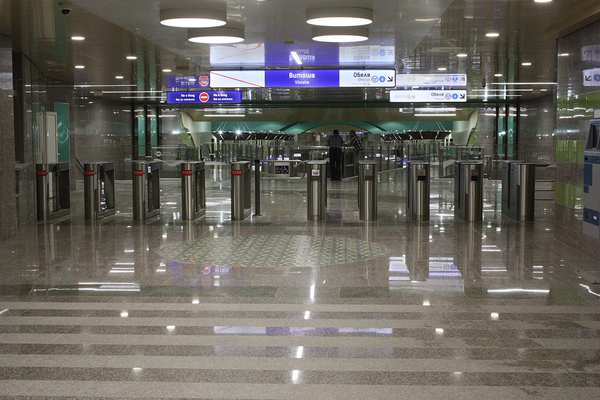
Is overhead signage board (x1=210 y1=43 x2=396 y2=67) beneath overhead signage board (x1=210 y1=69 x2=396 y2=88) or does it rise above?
above

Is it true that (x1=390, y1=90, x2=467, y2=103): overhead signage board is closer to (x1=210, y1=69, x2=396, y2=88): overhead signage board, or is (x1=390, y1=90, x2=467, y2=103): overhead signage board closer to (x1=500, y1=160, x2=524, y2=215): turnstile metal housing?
(x1=210, y1=69, x2=396, y2=88): overhead signage board

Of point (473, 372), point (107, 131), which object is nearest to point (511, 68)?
point (473, 372)

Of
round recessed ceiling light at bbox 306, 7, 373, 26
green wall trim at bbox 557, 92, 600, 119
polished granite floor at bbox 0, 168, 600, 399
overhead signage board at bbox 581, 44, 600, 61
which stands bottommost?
polished granite floor at bbox 0, 168, 600, 399

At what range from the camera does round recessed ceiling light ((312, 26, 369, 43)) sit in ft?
31.0

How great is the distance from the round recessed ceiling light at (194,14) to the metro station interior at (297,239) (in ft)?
0.13

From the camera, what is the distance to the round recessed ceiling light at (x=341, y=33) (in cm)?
945

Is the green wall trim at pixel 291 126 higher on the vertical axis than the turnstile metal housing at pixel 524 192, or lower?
higher

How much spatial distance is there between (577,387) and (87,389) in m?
2.82

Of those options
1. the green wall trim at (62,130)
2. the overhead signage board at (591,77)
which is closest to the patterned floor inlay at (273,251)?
the overhead signage board at (591,77)

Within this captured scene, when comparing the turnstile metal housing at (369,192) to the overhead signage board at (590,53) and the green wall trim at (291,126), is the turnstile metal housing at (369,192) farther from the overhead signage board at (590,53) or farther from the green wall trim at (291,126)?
the green wall trim at (291,126)

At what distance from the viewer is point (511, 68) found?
1452 centimetres

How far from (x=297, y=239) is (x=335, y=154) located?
11.6 meters

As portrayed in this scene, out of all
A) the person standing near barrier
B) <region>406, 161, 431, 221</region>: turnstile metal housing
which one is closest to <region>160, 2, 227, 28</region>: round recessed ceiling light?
<region>406, 161, 431, 221</region>: turnstile metal housing

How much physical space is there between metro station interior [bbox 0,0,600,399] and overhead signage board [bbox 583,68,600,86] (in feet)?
0.12
